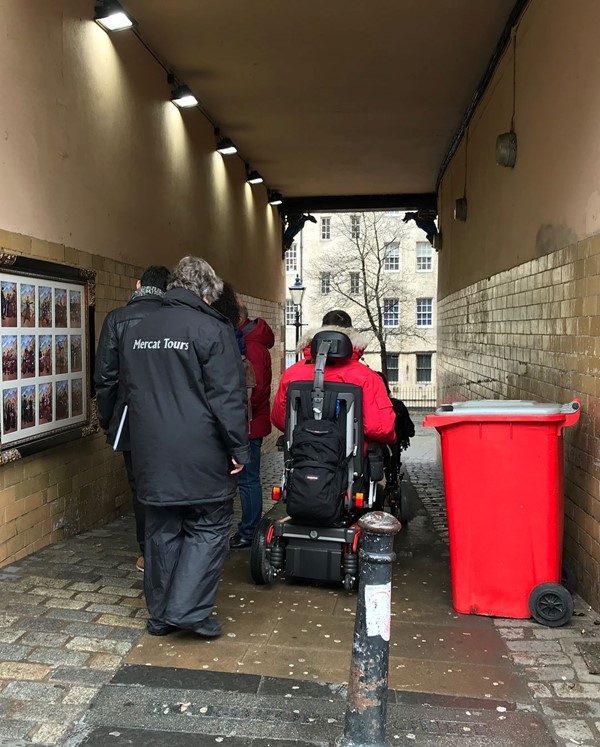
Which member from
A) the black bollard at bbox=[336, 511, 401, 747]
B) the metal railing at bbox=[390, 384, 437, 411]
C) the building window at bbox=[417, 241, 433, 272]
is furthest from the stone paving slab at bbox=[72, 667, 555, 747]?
the building window at bbox=[417, 241, 433, 272]

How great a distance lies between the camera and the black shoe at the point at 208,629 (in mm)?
3359

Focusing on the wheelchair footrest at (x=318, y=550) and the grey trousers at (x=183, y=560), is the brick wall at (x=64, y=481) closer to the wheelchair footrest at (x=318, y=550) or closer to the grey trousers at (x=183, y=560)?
the grey trousers at (x=183, y=560)

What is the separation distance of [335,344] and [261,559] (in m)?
1.37

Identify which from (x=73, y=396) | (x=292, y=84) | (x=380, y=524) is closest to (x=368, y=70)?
(x=292, y=84)

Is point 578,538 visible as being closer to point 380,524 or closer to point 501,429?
point 501,429

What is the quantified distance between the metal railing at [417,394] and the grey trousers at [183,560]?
33.6 meters

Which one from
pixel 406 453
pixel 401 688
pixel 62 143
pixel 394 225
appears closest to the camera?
pixel 401 688

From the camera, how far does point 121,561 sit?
459cm

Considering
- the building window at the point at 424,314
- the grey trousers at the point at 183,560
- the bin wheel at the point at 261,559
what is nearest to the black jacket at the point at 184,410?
the grey trousers at the point at 183,560

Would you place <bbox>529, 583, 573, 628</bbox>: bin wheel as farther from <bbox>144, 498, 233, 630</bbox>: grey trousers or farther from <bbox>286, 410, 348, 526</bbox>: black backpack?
<bbox>144, 498, 233, 630</bbox>: grey trousers

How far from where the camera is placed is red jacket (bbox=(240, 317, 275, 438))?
5.14m

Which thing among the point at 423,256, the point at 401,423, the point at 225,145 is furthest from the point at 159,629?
the point at 423,256

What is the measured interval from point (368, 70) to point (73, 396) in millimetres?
4777

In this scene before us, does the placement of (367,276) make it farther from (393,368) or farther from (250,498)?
(250,498)
